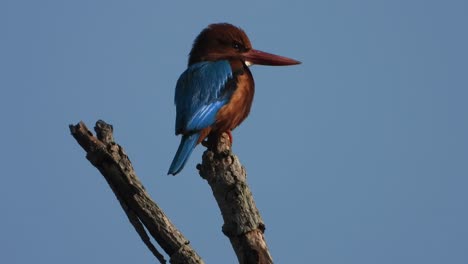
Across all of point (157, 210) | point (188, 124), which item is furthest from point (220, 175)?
point (188, 124)

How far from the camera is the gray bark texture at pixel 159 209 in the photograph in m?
4.25

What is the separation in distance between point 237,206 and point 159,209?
549 mm

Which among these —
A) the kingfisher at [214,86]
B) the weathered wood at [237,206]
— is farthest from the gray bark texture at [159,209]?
the kingfisher at [214,86]

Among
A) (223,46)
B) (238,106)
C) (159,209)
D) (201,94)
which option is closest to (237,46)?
(223,46)

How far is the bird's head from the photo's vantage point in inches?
302

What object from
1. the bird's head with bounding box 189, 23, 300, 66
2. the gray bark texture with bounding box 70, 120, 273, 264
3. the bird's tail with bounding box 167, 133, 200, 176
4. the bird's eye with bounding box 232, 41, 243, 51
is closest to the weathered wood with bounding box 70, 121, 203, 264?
the gray bark texture with bounding box 70, 120, 273, 264

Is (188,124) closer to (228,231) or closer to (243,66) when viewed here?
(243,66)

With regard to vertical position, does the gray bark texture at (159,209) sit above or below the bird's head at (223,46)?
below

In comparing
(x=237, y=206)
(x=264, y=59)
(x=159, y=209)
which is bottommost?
(x=159, y=209)

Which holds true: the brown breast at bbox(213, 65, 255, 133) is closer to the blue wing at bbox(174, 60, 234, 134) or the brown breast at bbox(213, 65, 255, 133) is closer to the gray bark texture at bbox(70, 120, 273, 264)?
the blue wing at bbox(174, 60, 234, 134)

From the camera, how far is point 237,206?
463 centimetres

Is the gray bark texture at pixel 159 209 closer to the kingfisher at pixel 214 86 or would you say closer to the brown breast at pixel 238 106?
the kingfisher at pixel 214 86

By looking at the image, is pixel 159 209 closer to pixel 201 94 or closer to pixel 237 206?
pixel 237 206

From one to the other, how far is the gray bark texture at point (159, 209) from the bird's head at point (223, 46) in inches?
120
